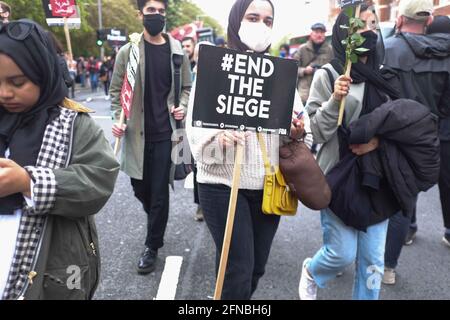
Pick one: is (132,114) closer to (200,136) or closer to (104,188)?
(200,136)

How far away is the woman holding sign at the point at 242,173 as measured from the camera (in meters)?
2.13

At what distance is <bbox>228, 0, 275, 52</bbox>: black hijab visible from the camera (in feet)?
7.06

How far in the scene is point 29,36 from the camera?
145 cm

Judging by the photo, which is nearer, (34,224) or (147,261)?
(34,224)

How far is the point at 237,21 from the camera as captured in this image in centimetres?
217

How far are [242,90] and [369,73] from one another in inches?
34.0

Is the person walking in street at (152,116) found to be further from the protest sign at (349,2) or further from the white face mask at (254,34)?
the protest sign at (349,2)

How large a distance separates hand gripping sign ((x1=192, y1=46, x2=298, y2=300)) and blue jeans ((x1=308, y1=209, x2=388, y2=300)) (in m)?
0.83

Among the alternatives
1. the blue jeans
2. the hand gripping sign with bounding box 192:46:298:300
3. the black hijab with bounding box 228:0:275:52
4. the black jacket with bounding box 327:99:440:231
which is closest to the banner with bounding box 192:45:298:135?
the hand gripping sign with bounding box 192:46:298:300

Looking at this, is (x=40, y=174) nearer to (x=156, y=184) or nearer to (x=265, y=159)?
(x=265, y=159)

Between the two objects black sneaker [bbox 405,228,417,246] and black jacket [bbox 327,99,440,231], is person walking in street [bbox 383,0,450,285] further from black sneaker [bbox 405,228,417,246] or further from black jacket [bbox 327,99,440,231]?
black sneaker [bbox 405,228,417,246]

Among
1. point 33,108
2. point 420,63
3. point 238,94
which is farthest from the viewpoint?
point 420,63

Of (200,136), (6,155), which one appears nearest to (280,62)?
(200,136)

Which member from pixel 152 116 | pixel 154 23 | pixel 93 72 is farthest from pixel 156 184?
pixel 93 72
